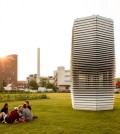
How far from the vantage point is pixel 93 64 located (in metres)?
22.4

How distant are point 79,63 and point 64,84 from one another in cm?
12642

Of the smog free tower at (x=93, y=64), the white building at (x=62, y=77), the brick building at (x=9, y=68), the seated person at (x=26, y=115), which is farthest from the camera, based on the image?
the white building at (x=62, y=77)

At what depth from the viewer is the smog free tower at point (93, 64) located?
22.4 meters

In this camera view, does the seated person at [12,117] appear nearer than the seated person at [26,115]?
Yes

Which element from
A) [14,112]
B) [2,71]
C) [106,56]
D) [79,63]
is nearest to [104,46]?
[106,56]

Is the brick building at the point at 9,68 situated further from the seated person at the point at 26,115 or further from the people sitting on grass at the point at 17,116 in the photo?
the seated person at the point at 26,115

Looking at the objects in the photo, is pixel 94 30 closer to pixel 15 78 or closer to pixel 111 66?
pixel 111 66

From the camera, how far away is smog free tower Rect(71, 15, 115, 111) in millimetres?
22391

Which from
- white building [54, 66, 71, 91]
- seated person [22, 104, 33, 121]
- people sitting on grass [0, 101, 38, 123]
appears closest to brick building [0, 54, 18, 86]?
white building [54, 66, 71, 91]

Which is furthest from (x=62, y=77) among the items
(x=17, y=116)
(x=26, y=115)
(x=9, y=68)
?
(x=17, y=116)

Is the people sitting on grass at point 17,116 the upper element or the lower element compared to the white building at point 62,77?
lower

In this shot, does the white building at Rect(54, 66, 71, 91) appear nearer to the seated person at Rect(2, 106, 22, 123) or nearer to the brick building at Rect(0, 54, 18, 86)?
the brick building at Rect(0, 54, 18, 86)

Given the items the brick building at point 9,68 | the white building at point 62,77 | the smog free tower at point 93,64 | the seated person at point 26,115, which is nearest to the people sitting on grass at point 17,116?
the seated person at point 26,115

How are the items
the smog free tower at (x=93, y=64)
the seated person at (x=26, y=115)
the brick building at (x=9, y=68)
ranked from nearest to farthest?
the seated person at (x=26, y=115), the smog free tower at (x=93, y=64), the brick building at (x=9, y=68)
